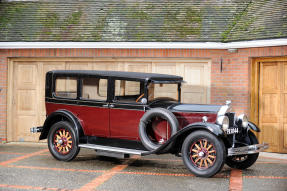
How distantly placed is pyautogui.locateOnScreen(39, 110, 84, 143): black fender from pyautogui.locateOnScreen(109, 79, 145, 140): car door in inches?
27.4

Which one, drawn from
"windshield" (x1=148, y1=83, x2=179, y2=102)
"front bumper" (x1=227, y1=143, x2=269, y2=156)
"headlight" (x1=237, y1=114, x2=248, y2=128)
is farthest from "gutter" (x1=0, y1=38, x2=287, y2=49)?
"front bumper" (x1=227, y1=143, x2=269, y2=156)

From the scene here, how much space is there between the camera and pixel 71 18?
11.9 meters

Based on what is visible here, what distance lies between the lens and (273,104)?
405 inches

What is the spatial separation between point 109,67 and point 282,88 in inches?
176

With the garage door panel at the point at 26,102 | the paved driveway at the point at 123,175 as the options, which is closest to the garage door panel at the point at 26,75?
the garage door panel at the point at 26,102

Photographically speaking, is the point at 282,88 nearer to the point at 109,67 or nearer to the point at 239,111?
the point at 239,111

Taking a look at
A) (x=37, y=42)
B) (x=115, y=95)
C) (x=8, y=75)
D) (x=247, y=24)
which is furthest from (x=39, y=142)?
(x=247, y=24)

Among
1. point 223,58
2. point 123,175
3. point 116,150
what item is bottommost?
point 123,175

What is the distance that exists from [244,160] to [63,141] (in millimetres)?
3530

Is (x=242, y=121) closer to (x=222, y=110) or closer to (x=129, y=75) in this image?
(x=222, y=110)

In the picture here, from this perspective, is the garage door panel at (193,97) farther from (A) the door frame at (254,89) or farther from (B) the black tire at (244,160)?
(B) the black tire at (244,160)

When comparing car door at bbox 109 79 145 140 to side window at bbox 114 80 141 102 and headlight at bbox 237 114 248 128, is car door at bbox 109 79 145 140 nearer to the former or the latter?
side window at bbox 114 80 141 102

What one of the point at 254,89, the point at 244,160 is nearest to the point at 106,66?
the point at 254,89

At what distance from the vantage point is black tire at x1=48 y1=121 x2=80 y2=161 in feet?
26.8
